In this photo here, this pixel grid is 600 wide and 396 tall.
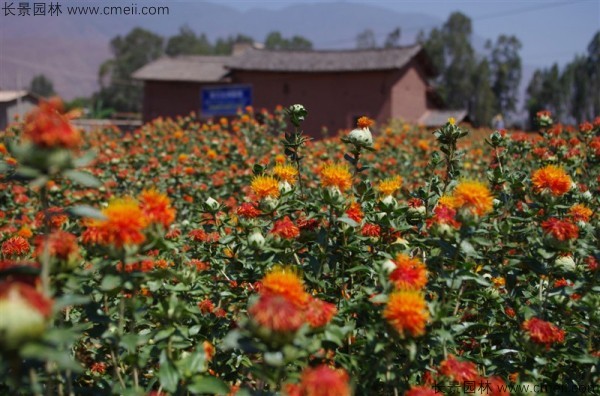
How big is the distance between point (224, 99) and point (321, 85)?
457 cm

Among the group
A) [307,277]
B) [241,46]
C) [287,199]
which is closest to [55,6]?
[287,199]

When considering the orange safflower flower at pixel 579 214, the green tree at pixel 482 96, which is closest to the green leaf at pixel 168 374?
the orange safflower flower at pixel 579 214

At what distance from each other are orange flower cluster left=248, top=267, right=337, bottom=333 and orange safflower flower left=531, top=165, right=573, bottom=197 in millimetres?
1081

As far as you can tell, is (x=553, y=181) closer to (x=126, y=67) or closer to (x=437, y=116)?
(x=437, y=116)

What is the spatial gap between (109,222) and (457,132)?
160cm

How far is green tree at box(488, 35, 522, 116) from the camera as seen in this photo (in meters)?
58.7

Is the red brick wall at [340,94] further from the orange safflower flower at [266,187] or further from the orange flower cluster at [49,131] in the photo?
the orange flower cluster at [49,131]

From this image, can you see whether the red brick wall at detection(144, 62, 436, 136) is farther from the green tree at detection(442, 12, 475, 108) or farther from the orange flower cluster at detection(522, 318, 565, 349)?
the green tree at detection(442, 12, 475, 108)

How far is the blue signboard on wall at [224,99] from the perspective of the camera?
2391cm

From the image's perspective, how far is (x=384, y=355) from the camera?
5.12 feet

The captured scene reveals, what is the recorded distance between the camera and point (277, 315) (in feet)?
3.61

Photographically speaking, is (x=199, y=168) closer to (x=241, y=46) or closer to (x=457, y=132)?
(x=457, y=132)

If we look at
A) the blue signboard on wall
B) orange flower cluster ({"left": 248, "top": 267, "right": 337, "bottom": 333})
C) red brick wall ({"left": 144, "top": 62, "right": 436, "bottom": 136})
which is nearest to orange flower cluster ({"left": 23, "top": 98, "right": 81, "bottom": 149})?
orange flower cluster ({"left": 248, "top": 267, "right": 337, "bottom": 333})

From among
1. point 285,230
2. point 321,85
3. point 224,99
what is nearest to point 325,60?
point 321,85
